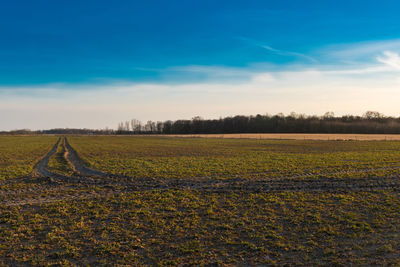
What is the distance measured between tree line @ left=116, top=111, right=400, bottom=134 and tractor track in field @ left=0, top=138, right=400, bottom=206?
11115 centimetres

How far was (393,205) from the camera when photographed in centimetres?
1154

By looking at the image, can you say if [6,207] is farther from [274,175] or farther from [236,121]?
[236,121]

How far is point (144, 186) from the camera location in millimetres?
16000

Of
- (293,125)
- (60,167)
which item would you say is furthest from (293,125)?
(60,167)

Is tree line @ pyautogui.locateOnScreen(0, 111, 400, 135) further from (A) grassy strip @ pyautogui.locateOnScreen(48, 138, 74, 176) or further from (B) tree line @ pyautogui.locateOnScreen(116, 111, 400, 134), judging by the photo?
(A) grassy strip @ pyautogui.locateOnScreen(48, 138, 74, 176)

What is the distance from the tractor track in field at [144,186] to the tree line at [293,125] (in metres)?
111

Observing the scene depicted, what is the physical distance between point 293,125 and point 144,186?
4922 inches

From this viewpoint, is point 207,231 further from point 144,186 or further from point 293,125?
point 293,125

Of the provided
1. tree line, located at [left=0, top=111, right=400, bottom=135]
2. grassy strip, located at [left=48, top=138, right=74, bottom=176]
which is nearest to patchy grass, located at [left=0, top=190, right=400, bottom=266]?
grassy strip, located at [left=48, top=138, right=74, bottom=176]

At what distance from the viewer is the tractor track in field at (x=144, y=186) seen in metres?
13.9

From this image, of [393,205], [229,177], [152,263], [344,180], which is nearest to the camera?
[152,263]

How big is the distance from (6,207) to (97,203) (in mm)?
3828

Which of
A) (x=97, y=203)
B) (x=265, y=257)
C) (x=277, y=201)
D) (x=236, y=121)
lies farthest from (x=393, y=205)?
(x=236, y=121)

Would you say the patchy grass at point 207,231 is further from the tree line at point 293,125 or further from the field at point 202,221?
the tree line at point 293,125
